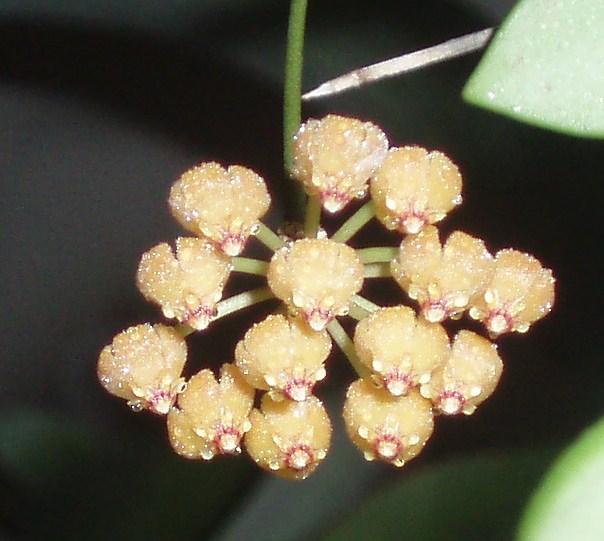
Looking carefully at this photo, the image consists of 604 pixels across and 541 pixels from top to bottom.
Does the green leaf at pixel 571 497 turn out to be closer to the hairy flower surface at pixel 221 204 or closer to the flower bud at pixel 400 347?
the flower bud at pixel 400 347

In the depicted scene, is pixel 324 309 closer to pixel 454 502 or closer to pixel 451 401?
pixel 451 401

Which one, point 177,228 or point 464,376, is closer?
point 464,376

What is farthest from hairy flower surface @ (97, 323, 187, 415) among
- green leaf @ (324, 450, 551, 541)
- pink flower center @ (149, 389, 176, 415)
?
green leaf @ (324, 450, 551, 541)

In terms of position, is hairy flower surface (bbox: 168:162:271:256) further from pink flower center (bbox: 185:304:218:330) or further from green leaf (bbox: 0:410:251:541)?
green leaf (bbox: 0:410:251:541)

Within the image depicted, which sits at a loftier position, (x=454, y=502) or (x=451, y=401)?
(x=451, y=401)

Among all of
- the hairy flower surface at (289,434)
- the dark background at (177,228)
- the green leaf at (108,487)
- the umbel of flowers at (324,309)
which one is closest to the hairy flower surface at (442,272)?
the umbel of flowers at (324,309)

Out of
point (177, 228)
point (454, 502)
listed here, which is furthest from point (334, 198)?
point (177, 228)
